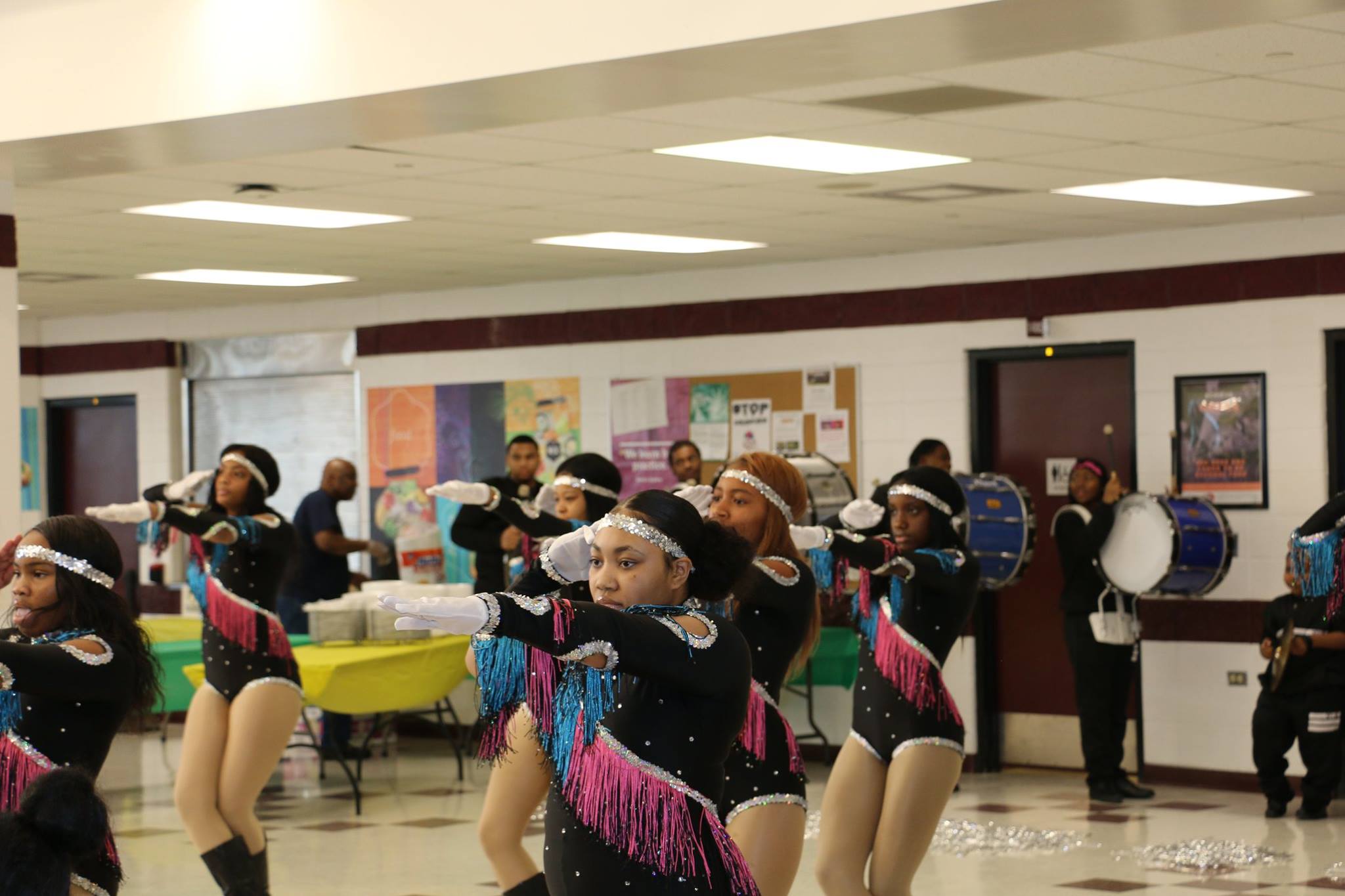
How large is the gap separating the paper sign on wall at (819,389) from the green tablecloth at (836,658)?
4.15 ft

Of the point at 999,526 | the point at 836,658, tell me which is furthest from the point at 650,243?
the point at 836,658

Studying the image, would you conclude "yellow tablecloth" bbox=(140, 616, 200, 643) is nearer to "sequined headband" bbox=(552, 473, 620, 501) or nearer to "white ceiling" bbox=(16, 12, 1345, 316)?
"white ceiling" bbox=(16, 12, 1345, 316)

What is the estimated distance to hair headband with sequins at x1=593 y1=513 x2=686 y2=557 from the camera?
3.42 meters

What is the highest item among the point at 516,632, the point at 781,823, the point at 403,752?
the point at 516,632

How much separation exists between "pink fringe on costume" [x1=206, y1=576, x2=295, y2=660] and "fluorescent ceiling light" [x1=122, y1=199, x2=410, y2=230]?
2.17 metres

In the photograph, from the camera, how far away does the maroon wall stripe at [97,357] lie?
13539 mm

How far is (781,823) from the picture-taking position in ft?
15.4

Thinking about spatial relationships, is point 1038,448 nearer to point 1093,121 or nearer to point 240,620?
point 1093,121

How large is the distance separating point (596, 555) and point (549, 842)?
1.77 feet

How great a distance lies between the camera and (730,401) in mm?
11117

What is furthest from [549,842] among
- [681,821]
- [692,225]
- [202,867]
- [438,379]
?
[438,379]

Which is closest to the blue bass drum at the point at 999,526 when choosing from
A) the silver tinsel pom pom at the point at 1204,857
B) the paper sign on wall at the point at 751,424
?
the paper sign on wall at the point at 751,424

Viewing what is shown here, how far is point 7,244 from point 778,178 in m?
2.97

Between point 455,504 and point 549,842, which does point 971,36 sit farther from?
point 455,504
